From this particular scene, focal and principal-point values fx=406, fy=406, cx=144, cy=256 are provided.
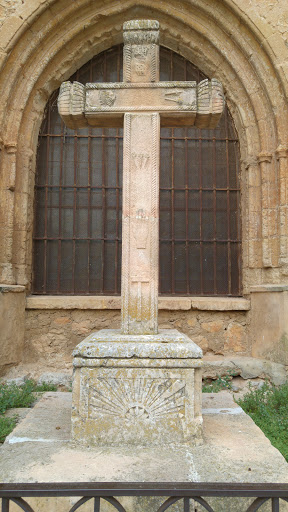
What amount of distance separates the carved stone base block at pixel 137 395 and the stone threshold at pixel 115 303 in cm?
296

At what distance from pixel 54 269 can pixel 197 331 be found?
227 centimetres

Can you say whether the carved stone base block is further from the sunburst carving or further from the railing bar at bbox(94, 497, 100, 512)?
the railing bar at bbox(94, 497, 100, 512)

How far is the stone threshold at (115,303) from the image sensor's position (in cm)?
559

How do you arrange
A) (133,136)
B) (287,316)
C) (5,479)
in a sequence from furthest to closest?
(287,316)
(133,136)
(5,479)

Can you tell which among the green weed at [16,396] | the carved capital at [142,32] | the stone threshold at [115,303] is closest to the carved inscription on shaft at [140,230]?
the carved capital at [142,32]

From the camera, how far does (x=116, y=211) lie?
611 centimetres

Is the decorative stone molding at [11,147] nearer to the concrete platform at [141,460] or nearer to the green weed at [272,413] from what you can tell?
the concrete platform at [141,460]

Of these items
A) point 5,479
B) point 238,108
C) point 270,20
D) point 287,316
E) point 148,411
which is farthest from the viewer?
point 238,108

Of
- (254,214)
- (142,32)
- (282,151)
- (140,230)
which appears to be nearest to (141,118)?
(142,32)

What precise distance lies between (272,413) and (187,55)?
5.27 meters

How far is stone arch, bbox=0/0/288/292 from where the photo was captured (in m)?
5.54

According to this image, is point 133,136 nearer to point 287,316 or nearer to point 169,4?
point 287,316

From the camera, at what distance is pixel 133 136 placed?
3096mm

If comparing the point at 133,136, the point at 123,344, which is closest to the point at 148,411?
the point at 123,344
